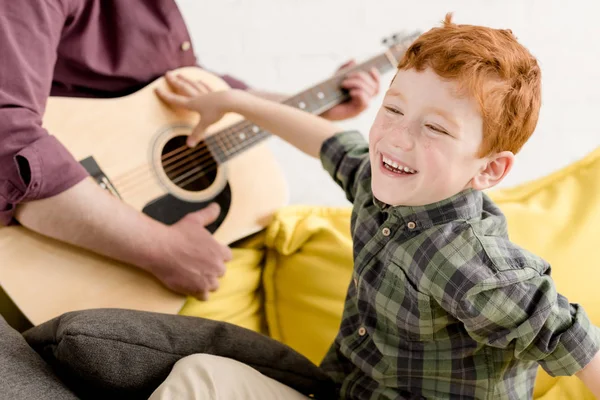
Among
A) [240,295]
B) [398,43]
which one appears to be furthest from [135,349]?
[398,43]

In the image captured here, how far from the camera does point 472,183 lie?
29.0 inches

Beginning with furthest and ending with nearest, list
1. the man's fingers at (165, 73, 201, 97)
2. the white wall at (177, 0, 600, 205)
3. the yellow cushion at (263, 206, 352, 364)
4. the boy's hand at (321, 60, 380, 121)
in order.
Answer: the white wall at (177, 0, 600, 205) → the boy's hand at (321, 60, 380, 121) → the man's fingers at (165, 73, 201, 97) → the yellow cushion at (263, 206, 352, 364)

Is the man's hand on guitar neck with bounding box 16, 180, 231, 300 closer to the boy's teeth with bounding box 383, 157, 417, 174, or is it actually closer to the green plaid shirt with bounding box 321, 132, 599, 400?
the green plaid shirt with bounding box 321, 132, 599, 400

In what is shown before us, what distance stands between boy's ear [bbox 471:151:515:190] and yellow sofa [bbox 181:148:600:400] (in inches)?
13.8

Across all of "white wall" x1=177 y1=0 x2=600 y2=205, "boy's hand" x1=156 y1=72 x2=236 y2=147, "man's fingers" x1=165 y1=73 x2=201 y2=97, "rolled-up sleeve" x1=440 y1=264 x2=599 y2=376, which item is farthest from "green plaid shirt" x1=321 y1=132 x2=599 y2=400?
"white wall" x1=177 y1=0 x2=600 y2=205

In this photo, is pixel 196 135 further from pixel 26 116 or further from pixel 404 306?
pixel 404 306

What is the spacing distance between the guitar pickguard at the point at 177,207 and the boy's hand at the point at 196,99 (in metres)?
0.11

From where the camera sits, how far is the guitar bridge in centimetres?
113

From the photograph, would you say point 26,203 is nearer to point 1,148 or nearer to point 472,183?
point 1,148

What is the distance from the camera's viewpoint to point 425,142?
69 centimetres

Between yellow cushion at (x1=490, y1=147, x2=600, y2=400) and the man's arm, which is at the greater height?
the man's arm

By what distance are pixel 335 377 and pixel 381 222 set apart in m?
0.28

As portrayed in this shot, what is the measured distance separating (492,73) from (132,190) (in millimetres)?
727

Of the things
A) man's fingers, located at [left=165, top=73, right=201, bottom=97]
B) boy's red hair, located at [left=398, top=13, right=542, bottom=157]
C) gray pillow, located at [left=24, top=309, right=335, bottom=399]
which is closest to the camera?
boy's red hair, located at [left=398, top=13, right=542, bottom=157]
